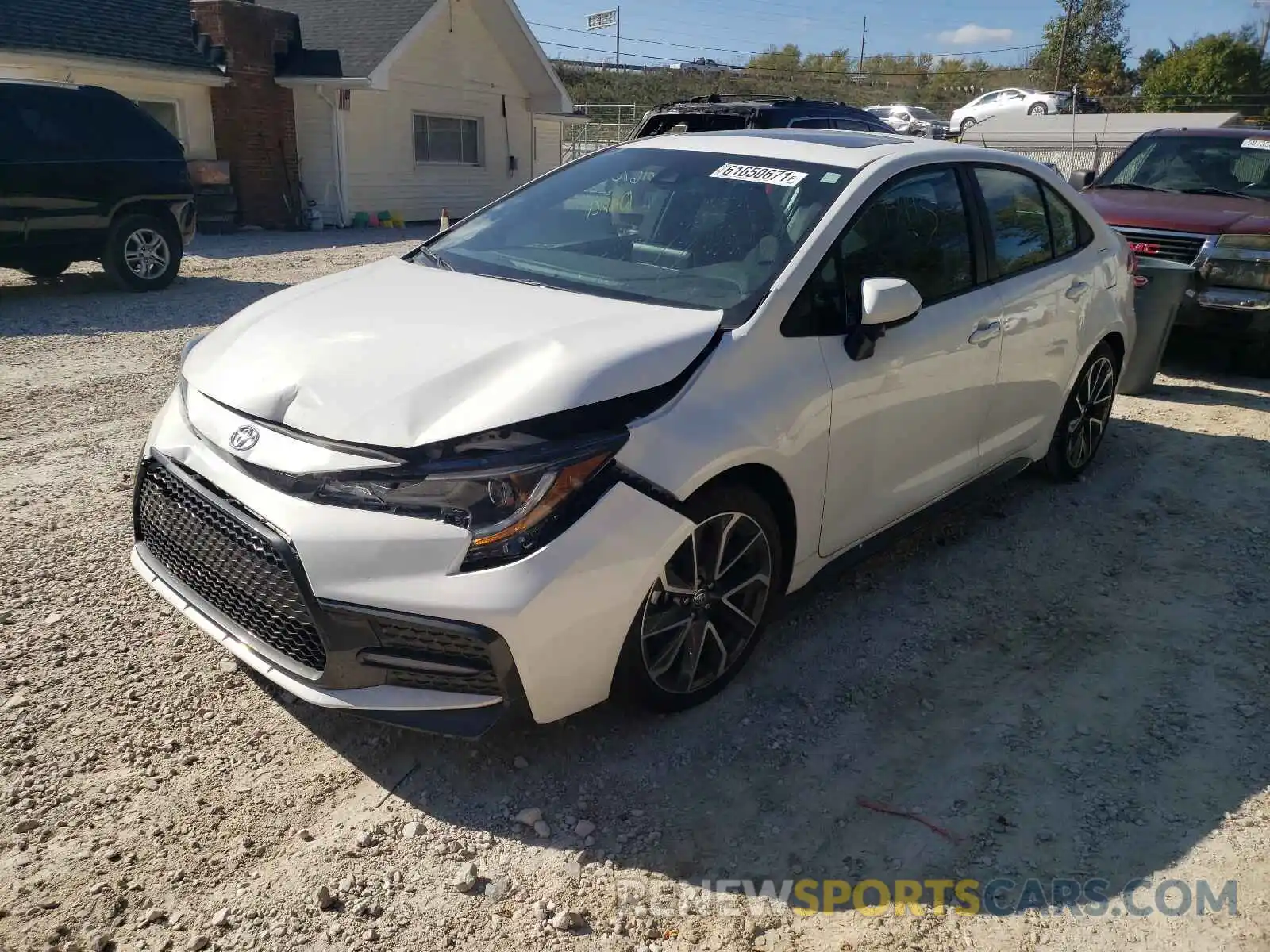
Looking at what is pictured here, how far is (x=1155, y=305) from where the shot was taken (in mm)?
7277

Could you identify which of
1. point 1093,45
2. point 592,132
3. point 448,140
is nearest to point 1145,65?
point 1093,45

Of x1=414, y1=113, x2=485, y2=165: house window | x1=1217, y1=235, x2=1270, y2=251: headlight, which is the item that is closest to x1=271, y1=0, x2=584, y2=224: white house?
x1=414, y1=113, x2=485, y2=165: house window

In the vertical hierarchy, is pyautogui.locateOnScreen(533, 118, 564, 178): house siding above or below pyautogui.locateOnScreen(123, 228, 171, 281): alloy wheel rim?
above

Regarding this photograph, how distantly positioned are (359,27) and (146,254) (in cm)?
1155

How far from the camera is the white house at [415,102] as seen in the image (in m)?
19.1

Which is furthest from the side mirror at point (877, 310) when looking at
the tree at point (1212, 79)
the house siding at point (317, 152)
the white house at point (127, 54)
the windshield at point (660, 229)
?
the tree at point (1212, 79)

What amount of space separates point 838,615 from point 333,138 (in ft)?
58.2

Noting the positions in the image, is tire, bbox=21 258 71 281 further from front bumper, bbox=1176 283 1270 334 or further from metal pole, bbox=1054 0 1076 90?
metal pole, bbox=1054 0 1076 90

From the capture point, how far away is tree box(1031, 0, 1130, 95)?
2016 inches

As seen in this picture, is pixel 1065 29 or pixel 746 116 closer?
pixel 746 116

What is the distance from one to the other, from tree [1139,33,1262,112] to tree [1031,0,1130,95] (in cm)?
752

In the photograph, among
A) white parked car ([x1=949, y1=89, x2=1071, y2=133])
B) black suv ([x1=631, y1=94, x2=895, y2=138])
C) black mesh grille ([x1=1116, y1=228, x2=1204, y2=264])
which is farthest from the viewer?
white parked car ([x1=949, y1=89, x2=1071, y2=133])

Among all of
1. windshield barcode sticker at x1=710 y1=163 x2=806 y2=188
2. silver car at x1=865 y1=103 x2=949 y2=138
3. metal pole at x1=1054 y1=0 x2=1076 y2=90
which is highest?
metal pole at x1=1054 y1=0 x2=1076 y2=90

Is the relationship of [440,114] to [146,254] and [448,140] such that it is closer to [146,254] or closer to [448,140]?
[448,140]
